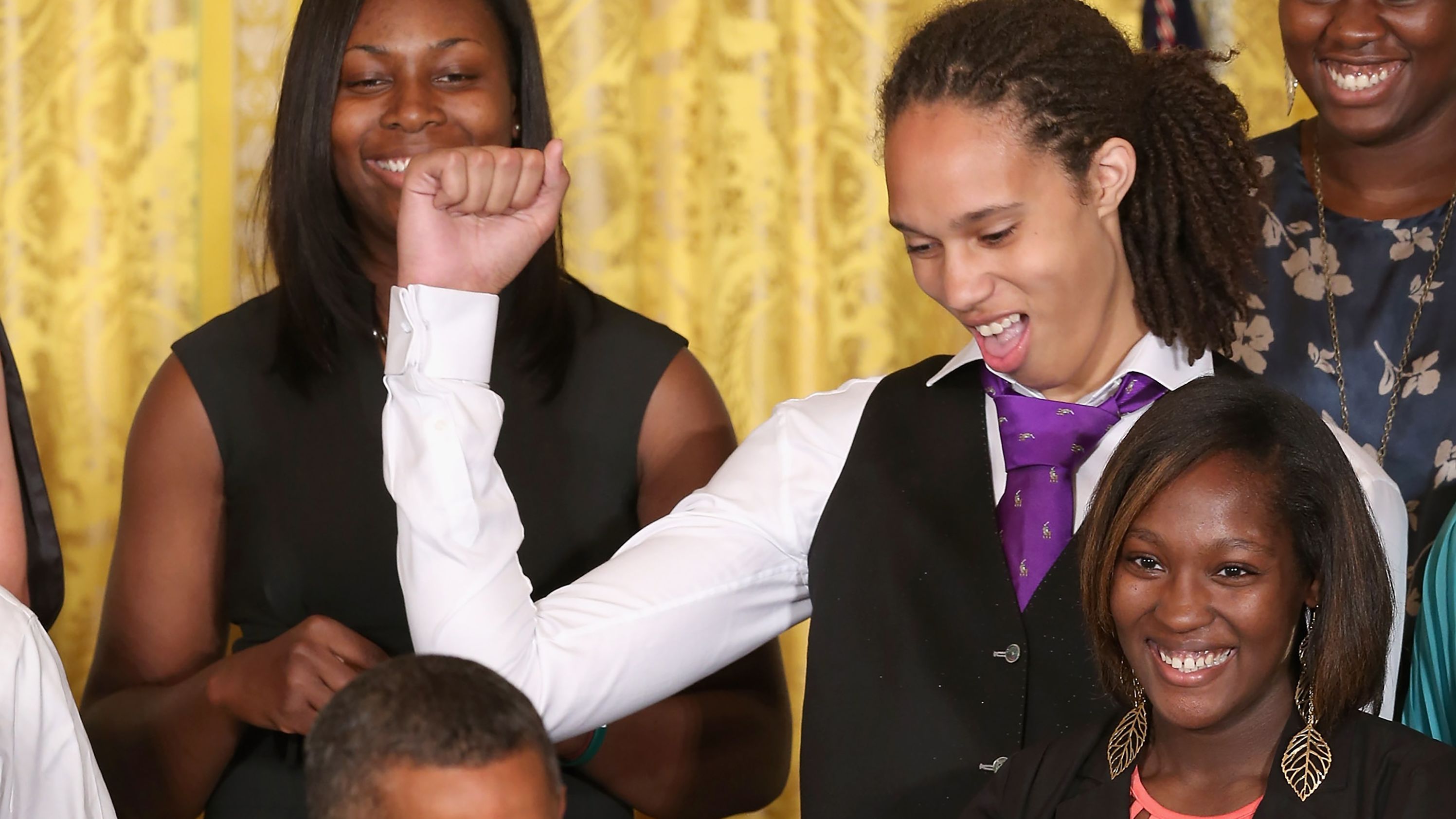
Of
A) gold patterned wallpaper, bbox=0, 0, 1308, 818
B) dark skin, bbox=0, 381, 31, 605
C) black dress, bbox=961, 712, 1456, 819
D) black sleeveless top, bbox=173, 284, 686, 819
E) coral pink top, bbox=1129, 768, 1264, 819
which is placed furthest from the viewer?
gold patterned wallpaper, bbox=0, 0, 1308, 818

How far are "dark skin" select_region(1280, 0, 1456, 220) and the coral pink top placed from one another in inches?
39.9

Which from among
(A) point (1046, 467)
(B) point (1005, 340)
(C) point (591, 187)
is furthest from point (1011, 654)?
(C) point (591, 187)

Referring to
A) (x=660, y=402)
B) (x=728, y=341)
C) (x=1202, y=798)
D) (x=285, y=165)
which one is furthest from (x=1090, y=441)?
(x=728, y=341)

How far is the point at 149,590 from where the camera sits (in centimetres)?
221

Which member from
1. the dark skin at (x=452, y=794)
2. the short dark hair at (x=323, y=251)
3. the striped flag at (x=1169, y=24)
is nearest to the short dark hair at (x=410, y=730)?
the dark skin at (x=452, y=794)

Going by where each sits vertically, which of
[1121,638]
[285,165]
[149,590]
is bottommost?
[149,590]

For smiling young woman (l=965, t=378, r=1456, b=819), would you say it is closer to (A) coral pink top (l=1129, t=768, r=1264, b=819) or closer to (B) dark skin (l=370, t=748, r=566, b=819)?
(A) coral pink top (l=1129, t=768, r=1264, b=819)

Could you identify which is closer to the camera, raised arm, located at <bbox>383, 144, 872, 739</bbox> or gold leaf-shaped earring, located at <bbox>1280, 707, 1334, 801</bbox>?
gold leaf-shaped earring, located at <bbox>1280, 707, 1334, 801</bbox>

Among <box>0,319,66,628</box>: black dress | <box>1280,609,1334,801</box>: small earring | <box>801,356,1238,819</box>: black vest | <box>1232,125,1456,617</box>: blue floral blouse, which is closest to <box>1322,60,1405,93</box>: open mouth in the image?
<box>1232,125,1456,617</box>: blue floral blouse

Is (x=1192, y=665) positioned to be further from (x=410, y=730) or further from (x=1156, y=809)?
(x=410, y=730)

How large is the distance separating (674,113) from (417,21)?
37.4 inches

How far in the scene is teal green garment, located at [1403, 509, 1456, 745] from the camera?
193 cm

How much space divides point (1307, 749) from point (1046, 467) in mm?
441

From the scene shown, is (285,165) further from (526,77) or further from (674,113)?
(674,113)
